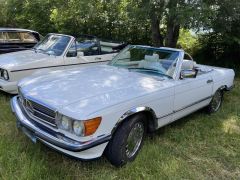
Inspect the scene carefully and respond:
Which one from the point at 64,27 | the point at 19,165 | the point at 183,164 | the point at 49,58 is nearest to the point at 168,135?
the point at 183,164

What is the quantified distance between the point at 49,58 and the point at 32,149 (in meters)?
2.91

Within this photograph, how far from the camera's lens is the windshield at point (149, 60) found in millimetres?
4816

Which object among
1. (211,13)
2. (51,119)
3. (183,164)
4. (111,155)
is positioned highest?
(211,13)

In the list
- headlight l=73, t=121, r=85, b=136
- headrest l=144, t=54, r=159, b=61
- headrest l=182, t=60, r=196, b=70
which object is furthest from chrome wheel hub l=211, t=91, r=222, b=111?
headlight l=73, t=121, r=85, b=136

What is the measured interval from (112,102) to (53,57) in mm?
3434

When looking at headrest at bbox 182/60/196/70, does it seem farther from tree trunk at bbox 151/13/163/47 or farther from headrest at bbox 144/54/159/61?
tree trunk at bbox 151/13/163/47

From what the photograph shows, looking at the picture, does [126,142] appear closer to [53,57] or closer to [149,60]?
[149,60]

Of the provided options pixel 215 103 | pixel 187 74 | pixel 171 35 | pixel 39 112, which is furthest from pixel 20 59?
pixel 171 35

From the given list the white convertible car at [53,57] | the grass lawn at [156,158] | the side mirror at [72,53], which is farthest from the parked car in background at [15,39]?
the grass lawn at [156,158]

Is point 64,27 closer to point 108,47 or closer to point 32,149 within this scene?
point 108,47

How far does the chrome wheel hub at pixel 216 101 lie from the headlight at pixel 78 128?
11.6 ft

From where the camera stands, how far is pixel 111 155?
3.67 metres

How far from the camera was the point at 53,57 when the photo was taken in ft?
21.7

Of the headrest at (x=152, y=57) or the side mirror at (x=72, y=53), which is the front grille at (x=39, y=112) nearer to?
the headrest at (x=152, y=57)
